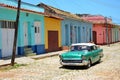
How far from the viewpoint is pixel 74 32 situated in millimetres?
39594

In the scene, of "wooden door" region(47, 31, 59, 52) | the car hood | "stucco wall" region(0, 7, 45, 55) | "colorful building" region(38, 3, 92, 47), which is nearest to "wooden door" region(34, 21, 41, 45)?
"stucco wall" region(0, 7, 45, 55)

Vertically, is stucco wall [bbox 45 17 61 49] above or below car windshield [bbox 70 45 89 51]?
above

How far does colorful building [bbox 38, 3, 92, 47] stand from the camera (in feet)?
117

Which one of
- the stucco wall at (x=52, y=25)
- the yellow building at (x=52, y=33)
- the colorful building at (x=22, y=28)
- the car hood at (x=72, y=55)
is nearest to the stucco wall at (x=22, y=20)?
the colorful building at (x=22, y=28)

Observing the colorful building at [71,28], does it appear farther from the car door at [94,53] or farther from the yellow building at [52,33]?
the car door at [94,53]

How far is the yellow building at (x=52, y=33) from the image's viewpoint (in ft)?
96.0

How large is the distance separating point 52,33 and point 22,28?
7.25 metres

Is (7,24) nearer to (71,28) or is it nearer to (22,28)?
(22,28)

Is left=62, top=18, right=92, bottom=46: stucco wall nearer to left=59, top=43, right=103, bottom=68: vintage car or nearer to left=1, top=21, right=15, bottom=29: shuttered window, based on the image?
left=1, top=21, right=15, bottom=29: shuttered window

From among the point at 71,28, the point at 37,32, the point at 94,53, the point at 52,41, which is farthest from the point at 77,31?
the point at 94,53

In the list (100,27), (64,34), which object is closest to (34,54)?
(64,34)

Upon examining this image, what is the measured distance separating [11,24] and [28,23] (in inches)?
113

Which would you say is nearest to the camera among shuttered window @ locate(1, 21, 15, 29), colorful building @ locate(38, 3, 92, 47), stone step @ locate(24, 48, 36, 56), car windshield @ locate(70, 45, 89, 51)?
car windshield @ locate(70, 45, 89, 51)

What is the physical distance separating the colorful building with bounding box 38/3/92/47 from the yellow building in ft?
5.21
